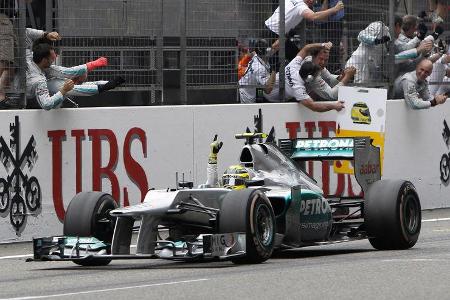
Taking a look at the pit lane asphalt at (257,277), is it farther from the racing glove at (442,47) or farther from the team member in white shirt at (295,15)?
the racing glove at (442,47)

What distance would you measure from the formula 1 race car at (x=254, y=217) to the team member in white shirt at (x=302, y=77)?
4.36m

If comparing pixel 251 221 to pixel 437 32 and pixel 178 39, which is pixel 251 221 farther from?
pixel 437 32

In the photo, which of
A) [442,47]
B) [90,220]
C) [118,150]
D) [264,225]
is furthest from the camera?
[442,47]

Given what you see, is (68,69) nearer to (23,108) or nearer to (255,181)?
(23,108)

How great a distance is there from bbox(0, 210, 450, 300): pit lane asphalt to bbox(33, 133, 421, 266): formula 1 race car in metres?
0.18

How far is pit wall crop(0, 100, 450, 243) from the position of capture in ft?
52.2

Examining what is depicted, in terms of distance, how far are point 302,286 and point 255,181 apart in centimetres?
312

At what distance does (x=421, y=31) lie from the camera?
21.8 metres

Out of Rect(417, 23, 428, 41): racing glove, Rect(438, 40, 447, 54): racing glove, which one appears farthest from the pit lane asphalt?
Rect(438, 40, 447, 54): racing glove

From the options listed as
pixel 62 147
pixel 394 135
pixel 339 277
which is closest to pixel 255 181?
pixel 339 277

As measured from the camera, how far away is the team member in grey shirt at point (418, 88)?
20.8m

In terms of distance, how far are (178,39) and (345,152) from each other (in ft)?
13.4

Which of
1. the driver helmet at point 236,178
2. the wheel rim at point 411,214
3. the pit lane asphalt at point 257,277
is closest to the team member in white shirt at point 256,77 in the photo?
the pit lane asphalt at point 257,277

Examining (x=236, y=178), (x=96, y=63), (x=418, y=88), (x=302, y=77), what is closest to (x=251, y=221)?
(x=236, y=178)
